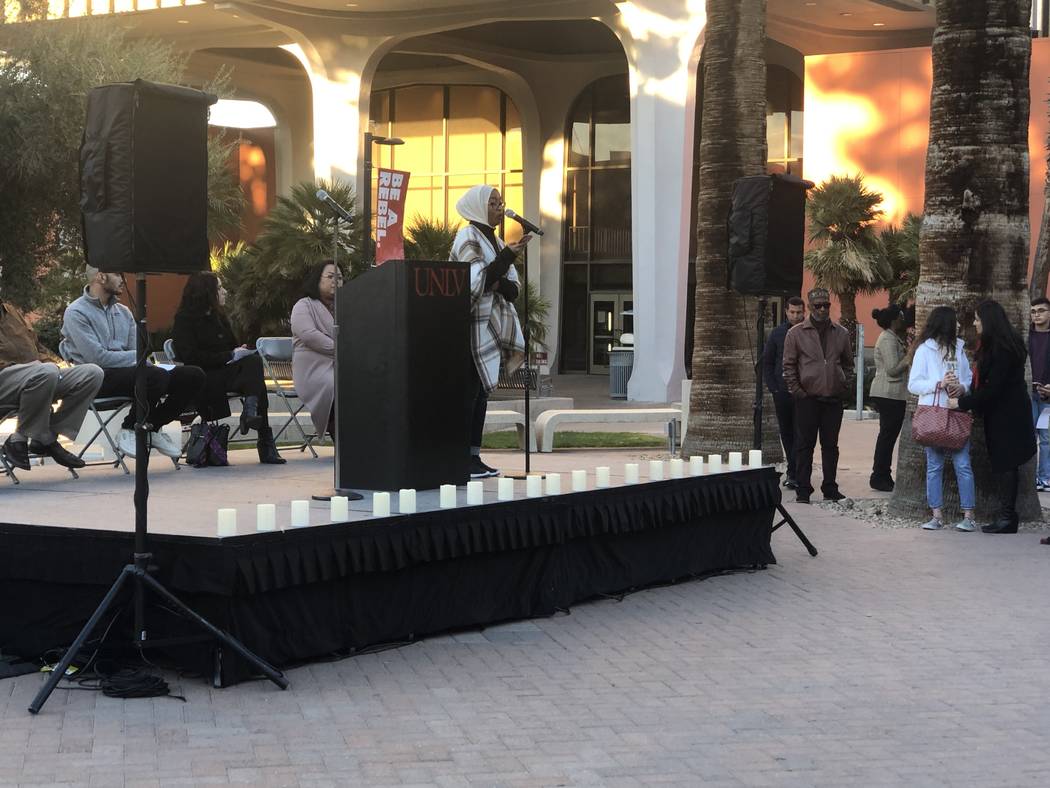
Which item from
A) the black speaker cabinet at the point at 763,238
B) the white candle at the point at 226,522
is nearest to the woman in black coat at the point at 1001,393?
the black speaker cabinet at the point at 763,238

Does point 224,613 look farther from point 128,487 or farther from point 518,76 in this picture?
point 518,76

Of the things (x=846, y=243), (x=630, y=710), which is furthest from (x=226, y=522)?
(x=846, y=243)

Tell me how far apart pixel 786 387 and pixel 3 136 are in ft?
67.7

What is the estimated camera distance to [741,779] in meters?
4.87

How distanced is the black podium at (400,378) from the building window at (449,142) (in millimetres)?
35309

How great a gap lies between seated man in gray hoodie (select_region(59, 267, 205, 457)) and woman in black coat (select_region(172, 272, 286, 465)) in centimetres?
41

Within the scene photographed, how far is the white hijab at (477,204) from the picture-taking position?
8.96 metres

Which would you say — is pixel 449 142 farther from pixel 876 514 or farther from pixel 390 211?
pixel 876 514

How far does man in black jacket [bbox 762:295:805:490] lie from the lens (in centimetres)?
1288

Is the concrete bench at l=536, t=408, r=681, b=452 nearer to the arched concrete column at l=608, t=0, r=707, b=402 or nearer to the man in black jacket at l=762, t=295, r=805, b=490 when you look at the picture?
the man in black jacket at l=762, t=295, r=805, b=490

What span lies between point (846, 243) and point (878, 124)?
383 centimetres

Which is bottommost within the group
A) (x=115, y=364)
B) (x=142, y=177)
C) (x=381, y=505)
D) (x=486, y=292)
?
(x=381, y=505)

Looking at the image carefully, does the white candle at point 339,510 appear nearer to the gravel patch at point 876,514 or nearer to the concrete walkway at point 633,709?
the concrete walkway at point 633,709

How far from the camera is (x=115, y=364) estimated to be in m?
9.94
